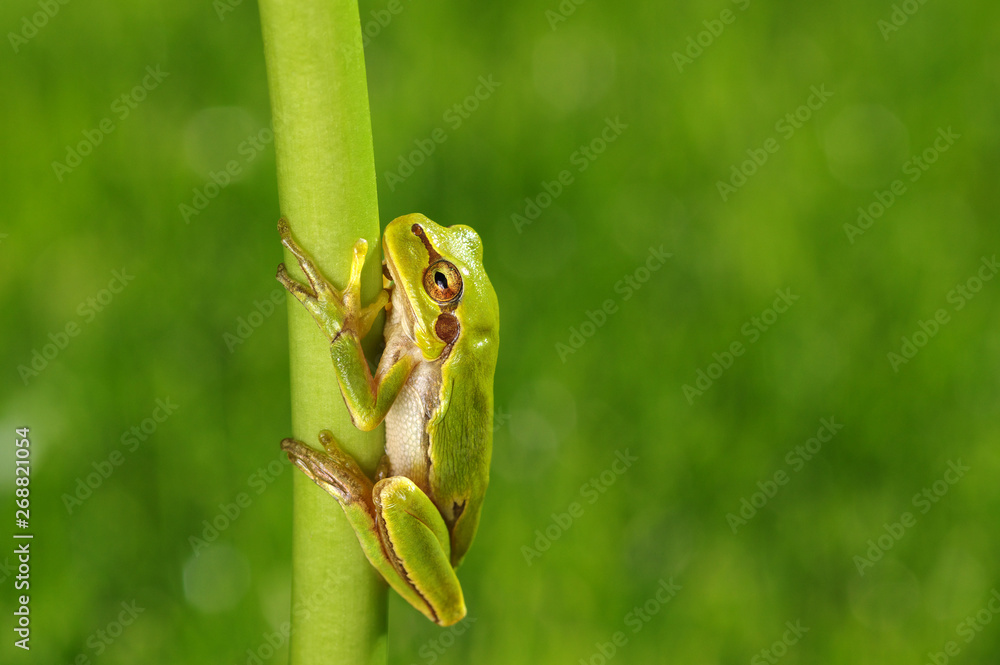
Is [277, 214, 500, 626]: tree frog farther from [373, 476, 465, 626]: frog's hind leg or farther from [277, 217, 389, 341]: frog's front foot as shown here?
[277, 217, 389, 341]: frog's front foot

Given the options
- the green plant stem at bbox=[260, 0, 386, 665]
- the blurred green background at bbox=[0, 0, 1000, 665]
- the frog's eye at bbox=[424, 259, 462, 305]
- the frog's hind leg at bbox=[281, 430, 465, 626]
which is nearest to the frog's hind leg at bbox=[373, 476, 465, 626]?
the frog's hind leg at bbox=[281, 430, 465, 626]

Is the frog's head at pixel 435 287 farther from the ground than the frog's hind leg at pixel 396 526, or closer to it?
farther from the ground

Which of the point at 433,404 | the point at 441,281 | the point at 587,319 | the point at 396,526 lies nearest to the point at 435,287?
the point at 441,281

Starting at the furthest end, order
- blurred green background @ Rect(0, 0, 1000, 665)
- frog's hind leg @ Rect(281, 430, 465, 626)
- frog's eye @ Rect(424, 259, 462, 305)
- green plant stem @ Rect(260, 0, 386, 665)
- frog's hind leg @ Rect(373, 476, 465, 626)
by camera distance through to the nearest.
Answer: blurred green background @ Rect(0, 0, 1000, 665) → frog's eye @ Rect(424, 259, 462, 305) → frog's hind leg @ Rect(373, 476, 465, 626) → frog's hind leg @ Rect(281, 430, 465, 626) → green plant stem @ Rect(260, 0, 386, 665)

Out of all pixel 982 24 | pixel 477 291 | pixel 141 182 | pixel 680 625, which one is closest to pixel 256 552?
pixel 141 182

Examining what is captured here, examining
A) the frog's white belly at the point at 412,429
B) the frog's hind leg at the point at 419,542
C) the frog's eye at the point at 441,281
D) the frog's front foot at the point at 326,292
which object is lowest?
the frog's hind leg at the point at 419,542

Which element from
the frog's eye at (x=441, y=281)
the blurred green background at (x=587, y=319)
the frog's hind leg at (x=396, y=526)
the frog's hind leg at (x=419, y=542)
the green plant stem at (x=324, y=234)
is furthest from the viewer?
the blurred green background at (x=587, y=319)

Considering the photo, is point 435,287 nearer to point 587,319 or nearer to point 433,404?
point 433,404

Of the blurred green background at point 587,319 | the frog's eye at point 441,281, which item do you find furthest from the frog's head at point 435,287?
the blurred green background at point 587,319

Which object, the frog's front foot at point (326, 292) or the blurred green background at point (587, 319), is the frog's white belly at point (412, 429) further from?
the blurred green background at point (587, 319)
